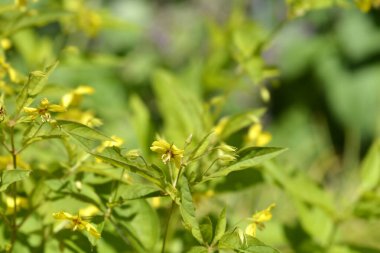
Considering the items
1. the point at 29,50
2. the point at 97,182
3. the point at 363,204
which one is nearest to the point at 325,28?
the point at 29,50

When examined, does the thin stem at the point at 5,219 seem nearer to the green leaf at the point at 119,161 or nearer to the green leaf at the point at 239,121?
the green leaf at the point at 119,161

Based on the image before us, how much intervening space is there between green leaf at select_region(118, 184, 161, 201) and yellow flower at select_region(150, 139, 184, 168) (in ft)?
0.24

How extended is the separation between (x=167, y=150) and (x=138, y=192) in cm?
10

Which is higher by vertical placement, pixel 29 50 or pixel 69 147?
pixel 29 50

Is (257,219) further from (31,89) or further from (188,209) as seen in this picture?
(31,89)

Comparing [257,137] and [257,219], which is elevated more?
[257,137]

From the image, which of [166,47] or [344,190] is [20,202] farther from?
[166,47]

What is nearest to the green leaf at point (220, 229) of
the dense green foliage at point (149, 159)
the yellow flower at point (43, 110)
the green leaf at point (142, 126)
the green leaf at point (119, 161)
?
the dense green foliage at point (149, 159)

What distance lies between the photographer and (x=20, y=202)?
116 centimetres

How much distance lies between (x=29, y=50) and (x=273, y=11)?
187 cm

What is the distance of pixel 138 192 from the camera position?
3.23 feet

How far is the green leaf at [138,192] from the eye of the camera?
980 millimetres

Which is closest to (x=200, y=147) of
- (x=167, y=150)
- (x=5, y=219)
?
(x=167, y=150)

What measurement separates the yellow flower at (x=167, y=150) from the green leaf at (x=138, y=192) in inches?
2.9
